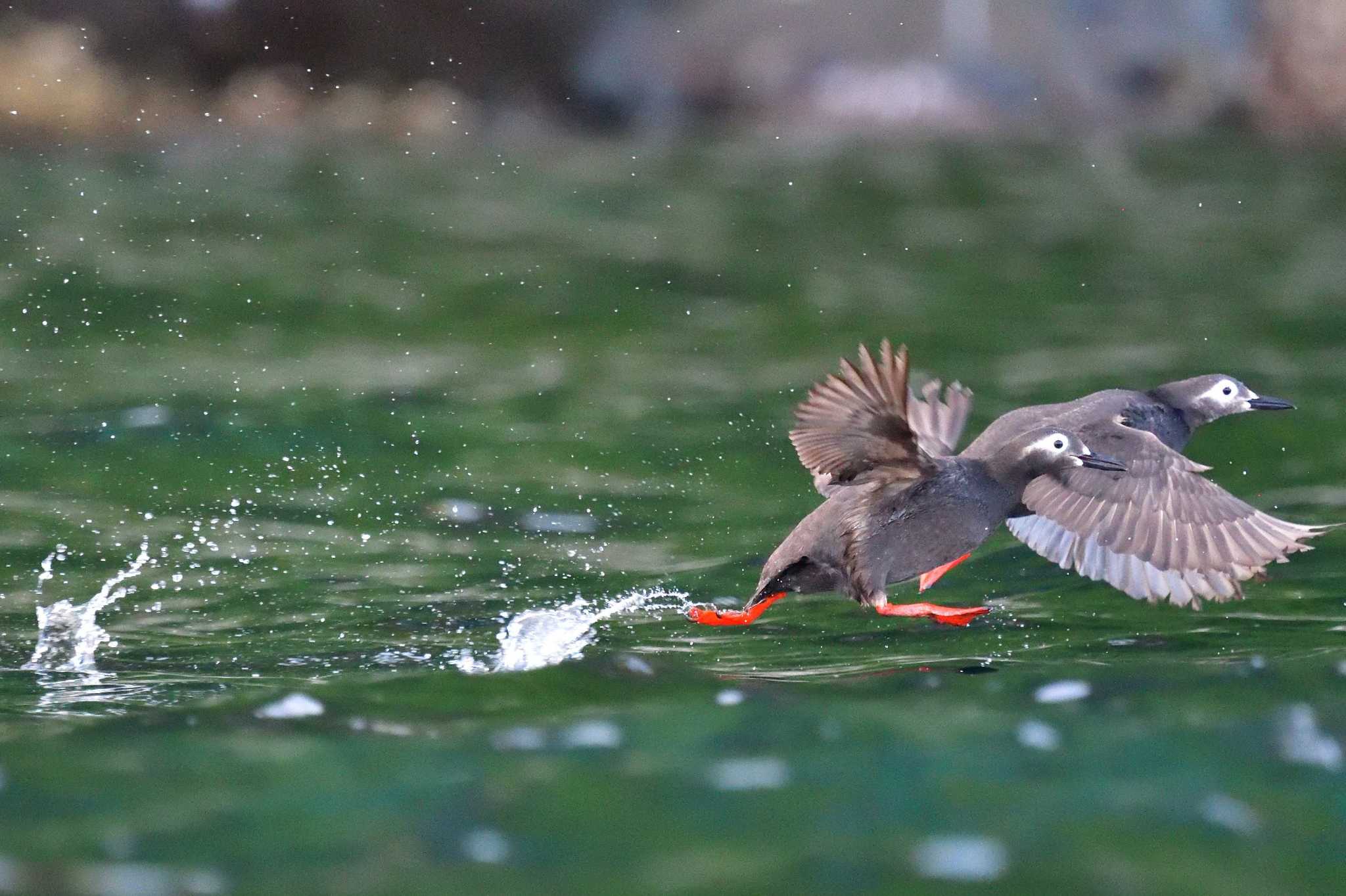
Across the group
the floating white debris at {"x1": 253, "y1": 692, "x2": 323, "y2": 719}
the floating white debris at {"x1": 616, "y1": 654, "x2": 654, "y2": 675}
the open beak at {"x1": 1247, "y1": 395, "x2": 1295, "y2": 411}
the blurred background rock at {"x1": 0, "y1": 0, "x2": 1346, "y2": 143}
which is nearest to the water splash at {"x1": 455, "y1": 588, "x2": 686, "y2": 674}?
the floating white debris at {"x1": 616, "y1": 654, "x2": 654, "y2": 675}

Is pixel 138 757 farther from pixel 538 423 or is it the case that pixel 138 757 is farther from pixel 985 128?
pixel 985 128

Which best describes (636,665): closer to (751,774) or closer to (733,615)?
(733,615)

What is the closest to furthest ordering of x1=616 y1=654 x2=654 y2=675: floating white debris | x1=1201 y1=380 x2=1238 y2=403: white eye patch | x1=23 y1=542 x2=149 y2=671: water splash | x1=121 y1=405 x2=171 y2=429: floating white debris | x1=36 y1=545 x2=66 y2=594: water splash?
x1=616 y1=654 x2=654 y2=675: floating white debris < x1=23 y1=542 x2=149 y2=671: water splash < x1=36 y1=545 x2=66 y2=594: water splash < x1=1201 y1=380 x2=1238 y2=403: white eye patch < x1=121 y1=405 x2=171 y2=429: floating white debris

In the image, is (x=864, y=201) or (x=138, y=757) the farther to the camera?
(x=864, y=201)

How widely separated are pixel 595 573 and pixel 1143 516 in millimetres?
2156

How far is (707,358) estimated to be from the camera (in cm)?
1164

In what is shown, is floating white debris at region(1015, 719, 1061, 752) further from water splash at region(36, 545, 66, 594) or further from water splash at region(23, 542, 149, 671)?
water splash at region(36, 545, 66, 594)

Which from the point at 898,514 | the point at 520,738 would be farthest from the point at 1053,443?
the point at 520,738

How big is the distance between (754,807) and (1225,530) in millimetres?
2433

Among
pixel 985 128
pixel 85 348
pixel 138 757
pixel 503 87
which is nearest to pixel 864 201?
pixel 985 128

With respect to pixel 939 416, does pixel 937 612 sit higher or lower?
lower

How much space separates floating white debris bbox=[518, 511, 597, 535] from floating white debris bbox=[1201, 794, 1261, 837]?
3808mm

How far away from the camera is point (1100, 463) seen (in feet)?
19.9

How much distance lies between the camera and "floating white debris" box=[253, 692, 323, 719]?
16.0 feet
